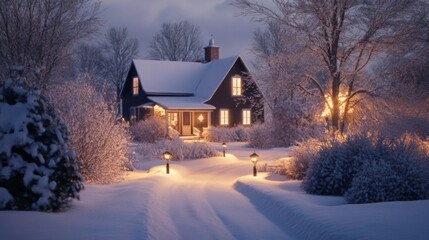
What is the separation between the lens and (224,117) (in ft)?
127

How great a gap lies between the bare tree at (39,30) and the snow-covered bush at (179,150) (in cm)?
594

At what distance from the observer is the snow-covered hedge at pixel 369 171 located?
950 cm

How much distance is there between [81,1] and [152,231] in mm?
15104

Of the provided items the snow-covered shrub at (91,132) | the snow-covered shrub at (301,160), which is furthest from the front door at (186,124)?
the snow-covered shrub at (91,132)

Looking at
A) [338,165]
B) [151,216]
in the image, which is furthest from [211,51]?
[151,216]

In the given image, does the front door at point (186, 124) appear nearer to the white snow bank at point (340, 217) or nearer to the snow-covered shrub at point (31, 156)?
the white snow bank at point (340, 217)

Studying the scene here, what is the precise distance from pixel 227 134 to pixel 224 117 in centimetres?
606

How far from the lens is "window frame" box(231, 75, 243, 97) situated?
38.8 meters

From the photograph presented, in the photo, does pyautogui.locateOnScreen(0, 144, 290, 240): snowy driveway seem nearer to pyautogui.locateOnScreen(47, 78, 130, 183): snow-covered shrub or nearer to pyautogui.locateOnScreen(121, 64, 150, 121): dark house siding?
pyautogui.locateOnScreen(47, 78, 130, 183): snow-covered shrub

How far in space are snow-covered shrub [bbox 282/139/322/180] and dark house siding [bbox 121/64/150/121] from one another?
25.2m

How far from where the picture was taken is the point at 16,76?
350 inches

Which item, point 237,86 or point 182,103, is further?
point 237,86

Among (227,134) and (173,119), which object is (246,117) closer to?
(173,119)

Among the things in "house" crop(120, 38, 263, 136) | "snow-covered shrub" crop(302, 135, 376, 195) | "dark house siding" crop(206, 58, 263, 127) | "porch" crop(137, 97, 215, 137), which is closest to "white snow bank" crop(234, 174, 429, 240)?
"snow-covered shrub" crop(302, 135, 376, 195)
